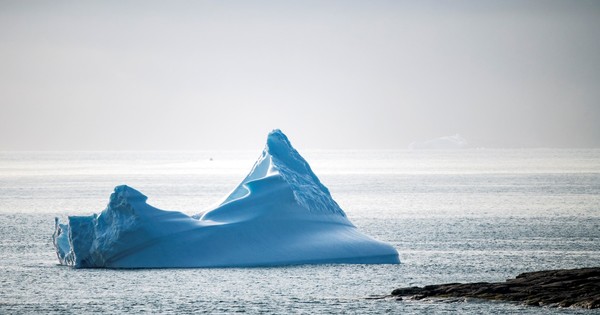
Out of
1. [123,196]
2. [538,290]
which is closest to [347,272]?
[123,196]

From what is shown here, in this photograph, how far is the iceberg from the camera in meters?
34.4

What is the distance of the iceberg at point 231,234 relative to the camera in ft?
113

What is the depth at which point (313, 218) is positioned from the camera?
3666cm

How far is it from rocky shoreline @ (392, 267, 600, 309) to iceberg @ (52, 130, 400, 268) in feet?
23.1

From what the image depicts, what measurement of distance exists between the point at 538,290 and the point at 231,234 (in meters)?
11.3

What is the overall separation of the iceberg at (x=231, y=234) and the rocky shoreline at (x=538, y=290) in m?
7.04

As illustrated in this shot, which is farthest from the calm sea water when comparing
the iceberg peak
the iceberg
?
the iceberg peak

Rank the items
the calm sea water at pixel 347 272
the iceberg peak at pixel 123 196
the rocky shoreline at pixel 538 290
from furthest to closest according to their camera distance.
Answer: the iceberg peak at pixel 123 196 → the calm sea water at pixel 347 272 → the rocky shoreline at pixel 538 290

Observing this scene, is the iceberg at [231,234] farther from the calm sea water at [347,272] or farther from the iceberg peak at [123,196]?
the calm sea water at [347,272]

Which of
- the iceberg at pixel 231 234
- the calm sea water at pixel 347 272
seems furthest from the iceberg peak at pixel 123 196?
the calm sea water at pixel 347 272

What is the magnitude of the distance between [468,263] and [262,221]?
792 centimetres

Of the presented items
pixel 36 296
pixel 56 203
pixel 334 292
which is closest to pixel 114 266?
pixel 36 296

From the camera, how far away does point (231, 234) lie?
115 feet

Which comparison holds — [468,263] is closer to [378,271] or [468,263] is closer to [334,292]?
[378,271]
